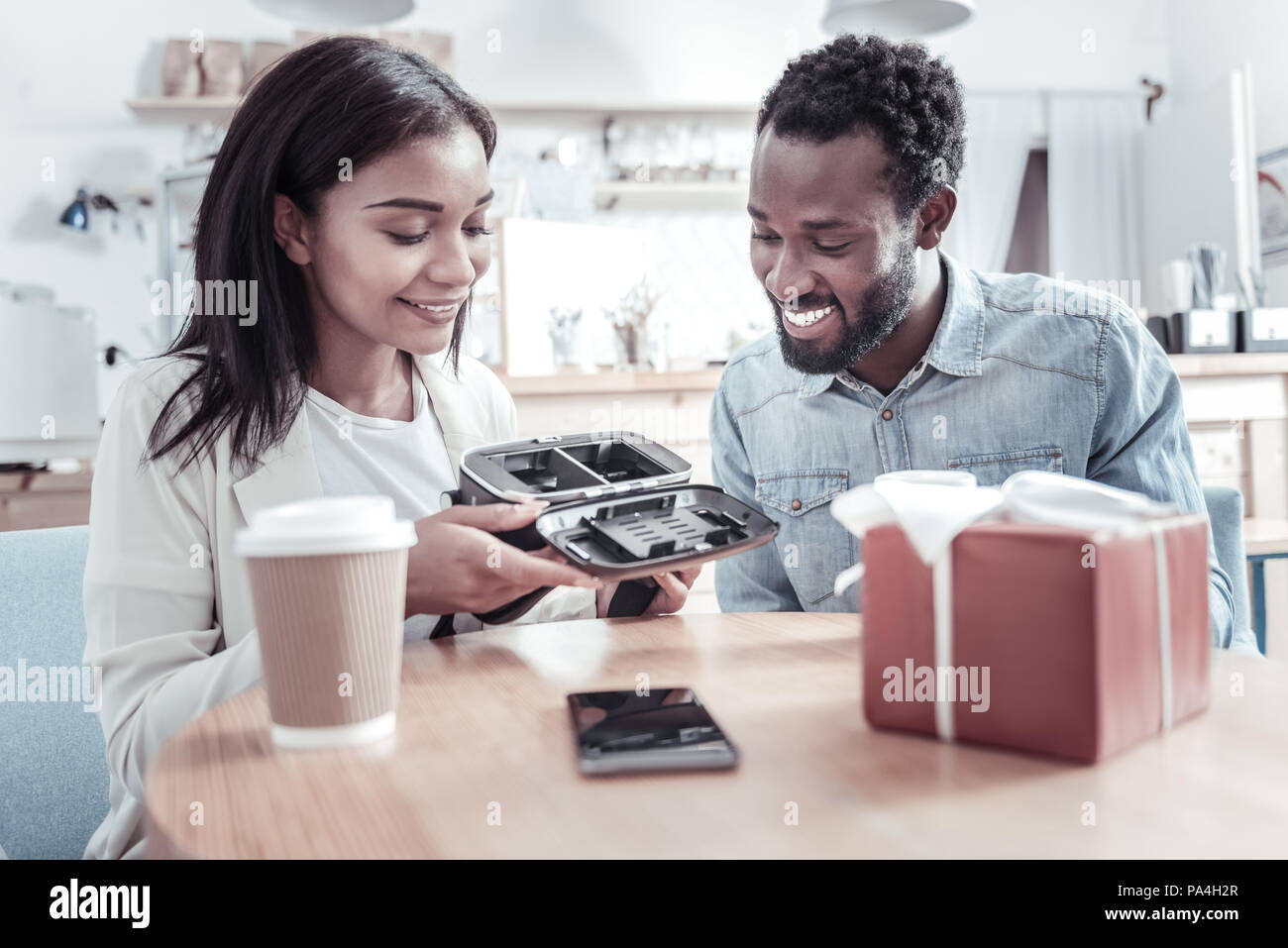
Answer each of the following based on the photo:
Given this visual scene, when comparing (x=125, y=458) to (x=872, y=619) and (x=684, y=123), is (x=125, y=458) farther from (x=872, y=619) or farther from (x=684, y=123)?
(x=684, y=123)

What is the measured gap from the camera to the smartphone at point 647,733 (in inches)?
22.7

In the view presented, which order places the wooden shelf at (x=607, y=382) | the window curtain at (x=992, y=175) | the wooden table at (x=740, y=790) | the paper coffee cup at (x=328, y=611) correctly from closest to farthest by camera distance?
the wooden table at (x=740, y=790) → the paper coffee cup at (x=328, y=611) → the wooden shelf at (x=607, y=382) → the window curtain at (x=992, y=175)

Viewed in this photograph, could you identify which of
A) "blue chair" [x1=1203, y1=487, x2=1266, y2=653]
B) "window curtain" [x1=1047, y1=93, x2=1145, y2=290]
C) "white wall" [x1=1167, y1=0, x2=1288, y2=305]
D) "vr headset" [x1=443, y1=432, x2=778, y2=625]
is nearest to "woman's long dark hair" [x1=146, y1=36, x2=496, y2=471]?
"vr headset" [x1=443, y1=432, x2=778, y2=625]

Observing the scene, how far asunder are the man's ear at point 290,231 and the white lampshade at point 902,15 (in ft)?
8.94

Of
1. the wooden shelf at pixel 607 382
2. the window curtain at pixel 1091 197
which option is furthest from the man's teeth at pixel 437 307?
the window curtain at pixel 1091 197

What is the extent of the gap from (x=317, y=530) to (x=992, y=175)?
210 inches

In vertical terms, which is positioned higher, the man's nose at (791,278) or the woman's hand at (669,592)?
the man's nose at (791,278)

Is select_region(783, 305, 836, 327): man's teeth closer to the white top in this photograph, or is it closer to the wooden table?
the white top

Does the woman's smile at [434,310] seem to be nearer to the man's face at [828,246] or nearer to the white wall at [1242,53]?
the man's face at [828,246]

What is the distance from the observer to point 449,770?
600 millimetres

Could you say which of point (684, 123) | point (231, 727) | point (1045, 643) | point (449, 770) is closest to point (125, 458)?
point (231, 727)

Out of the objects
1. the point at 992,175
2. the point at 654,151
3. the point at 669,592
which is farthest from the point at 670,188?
the point at 669,592
